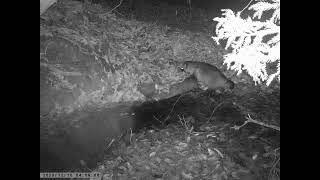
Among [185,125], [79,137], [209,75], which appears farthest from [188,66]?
[79,137]

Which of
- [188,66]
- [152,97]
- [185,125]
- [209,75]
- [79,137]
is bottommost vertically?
[79,137]

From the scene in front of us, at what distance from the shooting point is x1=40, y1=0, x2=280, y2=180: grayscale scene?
4902 mm

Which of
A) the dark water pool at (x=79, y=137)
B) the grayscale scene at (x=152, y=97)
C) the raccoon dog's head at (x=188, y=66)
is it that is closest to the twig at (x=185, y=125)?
the grayscale scene at (x=152, y=97)

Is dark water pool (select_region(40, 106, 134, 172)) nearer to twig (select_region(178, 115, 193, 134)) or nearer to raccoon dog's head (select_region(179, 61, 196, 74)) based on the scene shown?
twig (select_region(178, 115, 193, 134))

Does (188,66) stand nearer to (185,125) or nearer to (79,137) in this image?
(185,125)

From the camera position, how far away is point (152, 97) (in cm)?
768

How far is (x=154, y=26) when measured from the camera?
10336 millimetres

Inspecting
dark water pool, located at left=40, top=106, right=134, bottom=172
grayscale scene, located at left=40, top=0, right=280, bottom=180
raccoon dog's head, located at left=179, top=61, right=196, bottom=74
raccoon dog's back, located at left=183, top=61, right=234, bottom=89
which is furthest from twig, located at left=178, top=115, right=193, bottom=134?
raccoon dog's head, located at left=179, top=61, right=196, bottom=74

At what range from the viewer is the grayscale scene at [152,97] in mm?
4902
